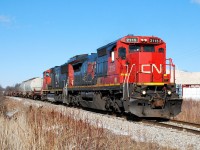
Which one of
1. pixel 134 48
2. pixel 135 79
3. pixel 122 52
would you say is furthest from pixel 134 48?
pixel 135 79

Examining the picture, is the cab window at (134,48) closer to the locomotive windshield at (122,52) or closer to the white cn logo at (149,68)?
the locomotive windshield at (122,52)

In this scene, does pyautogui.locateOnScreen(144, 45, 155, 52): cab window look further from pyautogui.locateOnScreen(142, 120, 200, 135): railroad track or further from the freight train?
pyautogui.locateOnScreen(142, 120, 200, 135): railroad track

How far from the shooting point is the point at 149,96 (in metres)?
12.8

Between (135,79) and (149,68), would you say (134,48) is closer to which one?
(149,68)

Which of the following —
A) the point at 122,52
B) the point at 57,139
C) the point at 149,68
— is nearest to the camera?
the point at 57,139

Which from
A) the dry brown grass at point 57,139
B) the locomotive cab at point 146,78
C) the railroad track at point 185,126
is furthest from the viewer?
the locomotive cab at point 146,78

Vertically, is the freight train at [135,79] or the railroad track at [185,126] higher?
the freight train at [135,79]

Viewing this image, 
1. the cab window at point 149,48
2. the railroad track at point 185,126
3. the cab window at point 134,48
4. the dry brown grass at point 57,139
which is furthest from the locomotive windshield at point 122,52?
the dry brown grass at point 57,139

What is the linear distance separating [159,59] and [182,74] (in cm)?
6432

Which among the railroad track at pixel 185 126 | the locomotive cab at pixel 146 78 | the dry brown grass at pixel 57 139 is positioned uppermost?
the locomotive cab at pixel 146 78

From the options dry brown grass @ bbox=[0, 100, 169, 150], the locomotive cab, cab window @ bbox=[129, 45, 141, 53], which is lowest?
dry brown grass @ bbox=[0, 100, 169, 150]

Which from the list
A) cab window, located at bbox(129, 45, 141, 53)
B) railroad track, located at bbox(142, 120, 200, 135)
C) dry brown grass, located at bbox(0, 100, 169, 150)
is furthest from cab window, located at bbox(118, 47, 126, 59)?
dry brown grass, located at bbox(0, 100, 169, 150)

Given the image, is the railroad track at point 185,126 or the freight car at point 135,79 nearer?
the railroad track at point 185,126

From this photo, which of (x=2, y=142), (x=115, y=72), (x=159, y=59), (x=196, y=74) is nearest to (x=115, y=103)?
(x=115, y=72)
